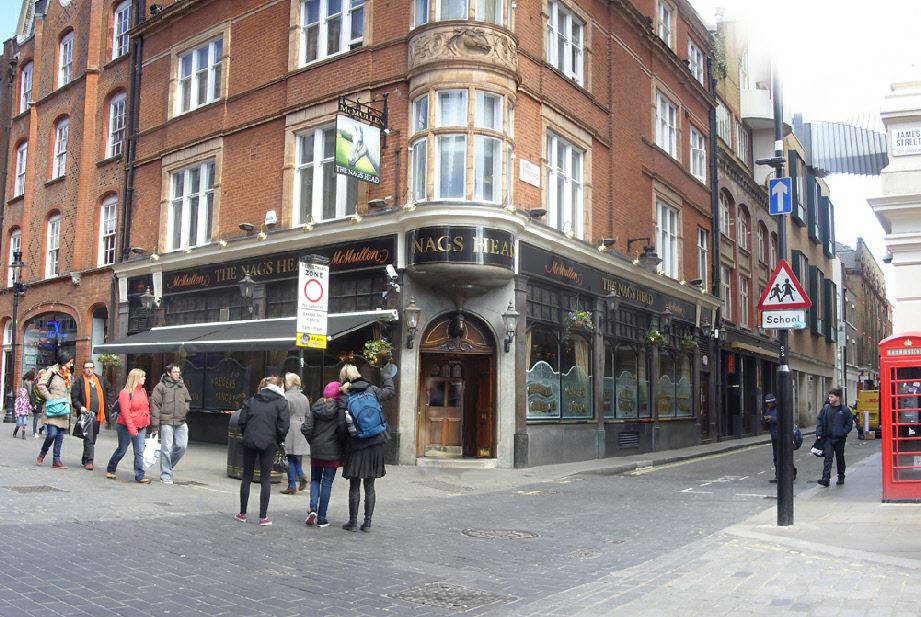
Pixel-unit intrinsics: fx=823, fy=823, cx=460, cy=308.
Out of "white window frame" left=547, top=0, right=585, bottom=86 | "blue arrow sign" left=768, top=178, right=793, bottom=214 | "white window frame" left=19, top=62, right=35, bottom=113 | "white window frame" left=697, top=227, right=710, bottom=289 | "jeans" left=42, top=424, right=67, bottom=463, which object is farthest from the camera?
"white window frame" left=19, top=62, right=35, bottom=113

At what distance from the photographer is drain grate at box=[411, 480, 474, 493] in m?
14.0

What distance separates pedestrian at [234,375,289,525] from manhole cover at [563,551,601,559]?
3.46 m

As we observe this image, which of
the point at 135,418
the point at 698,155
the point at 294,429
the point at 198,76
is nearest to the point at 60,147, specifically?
the point at 198,76

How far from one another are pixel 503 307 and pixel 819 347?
33.9 m

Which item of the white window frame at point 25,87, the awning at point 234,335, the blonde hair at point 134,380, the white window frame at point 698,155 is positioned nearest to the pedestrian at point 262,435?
the blonde hair at point 134,380

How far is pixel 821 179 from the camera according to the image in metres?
48.9

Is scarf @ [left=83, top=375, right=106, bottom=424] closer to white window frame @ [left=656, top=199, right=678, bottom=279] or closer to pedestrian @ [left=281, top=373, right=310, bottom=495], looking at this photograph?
pedestrian @ [left=281, top=373, right=310, bottom=495]

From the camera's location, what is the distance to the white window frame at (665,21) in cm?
2692

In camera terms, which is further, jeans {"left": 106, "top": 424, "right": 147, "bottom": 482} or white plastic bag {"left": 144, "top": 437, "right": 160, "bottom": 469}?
white plastic bag {"left": 144, "top": 437, "right": 160, "bottom": 469}

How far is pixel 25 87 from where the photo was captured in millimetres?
32688

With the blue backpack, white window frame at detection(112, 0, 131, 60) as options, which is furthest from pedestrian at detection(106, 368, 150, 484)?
white window frame at detection(112, 0, 131, 60)

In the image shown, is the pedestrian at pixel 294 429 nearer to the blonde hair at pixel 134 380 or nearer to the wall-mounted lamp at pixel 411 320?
the blonde hair at pixel 134 380

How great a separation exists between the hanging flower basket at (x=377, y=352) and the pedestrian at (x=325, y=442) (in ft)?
23.0

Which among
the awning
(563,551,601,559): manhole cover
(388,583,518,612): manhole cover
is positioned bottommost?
(563,551,601,559): manhole cover
